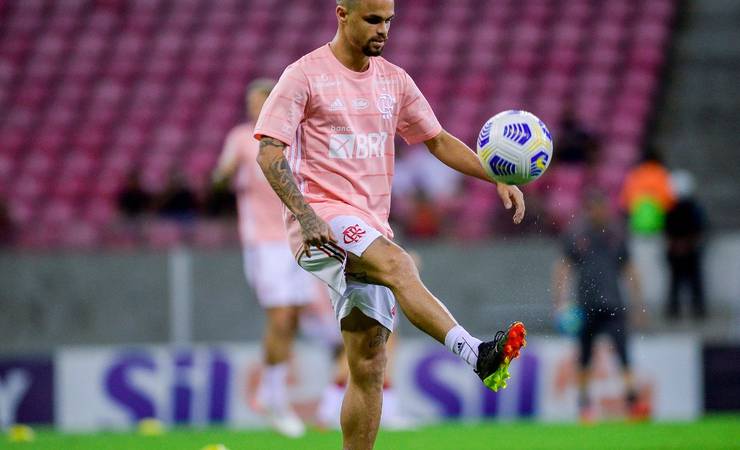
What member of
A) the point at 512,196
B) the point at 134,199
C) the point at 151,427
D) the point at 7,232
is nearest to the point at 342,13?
the point at 512,196

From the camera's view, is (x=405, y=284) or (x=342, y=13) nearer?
(x=405, y=284)

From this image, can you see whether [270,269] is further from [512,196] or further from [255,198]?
[512,196]

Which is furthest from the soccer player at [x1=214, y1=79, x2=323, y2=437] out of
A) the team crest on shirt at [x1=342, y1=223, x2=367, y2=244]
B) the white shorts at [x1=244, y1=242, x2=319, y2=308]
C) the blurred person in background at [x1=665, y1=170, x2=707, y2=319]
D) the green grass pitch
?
the blurred person in background at [x1=665, y1=170, x2=707, y2=319]

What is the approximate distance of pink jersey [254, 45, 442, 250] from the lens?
5.98 meters

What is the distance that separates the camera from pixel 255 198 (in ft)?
34.0

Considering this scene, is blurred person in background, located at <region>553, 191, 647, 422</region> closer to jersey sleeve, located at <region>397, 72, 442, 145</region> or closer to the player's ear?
jersey sleeve, located at <region>397, 72, 442, 145</region>

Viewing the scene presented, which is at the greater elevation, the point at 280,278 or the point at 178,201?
the point at 178,201

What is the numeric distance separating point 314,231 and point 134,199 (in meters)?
9.86

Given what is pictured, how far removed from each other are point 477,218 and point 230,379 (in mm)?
2894

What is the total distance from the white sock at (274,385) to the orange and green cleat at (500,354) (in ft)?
15.6

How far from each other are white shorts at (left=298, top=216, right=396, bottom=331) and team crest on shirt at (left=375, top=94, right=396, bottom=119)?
0.55m

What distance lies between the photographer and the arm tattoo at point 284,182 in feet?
18.9

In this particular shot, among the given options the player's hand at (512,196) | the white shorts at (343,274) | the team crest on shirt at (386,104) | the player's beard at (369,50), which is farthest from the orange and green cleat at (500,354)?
the player's beard at (369,50)

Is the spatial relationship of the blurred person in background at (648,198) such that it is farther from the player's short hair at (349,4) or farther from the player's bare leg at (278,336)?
the player's short hair at (349,4)
